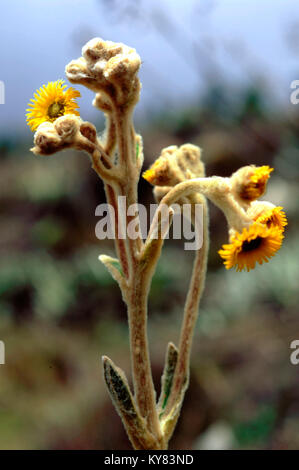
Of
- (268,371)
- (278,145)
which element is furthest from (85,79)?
(278,145)

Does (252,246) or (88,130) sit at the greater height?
(88,130)

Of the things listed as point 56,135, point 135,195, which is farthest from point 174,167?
point 56,135

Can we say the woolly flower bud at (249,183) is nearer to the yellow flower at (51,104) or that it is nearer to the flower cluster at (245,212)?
the flower cluster at (245,212)

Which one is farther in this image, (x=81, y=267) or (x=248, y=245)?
(x=81, y=267)

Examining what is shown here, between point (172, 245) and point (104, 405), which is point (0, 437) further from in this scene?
point (172, 245)

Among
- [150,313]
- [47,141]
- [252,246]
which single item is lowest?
[252,246]

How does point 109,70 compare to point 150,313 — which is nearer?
point 109,70

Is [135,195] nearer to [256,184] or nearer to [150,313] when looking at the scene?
[256,184]
